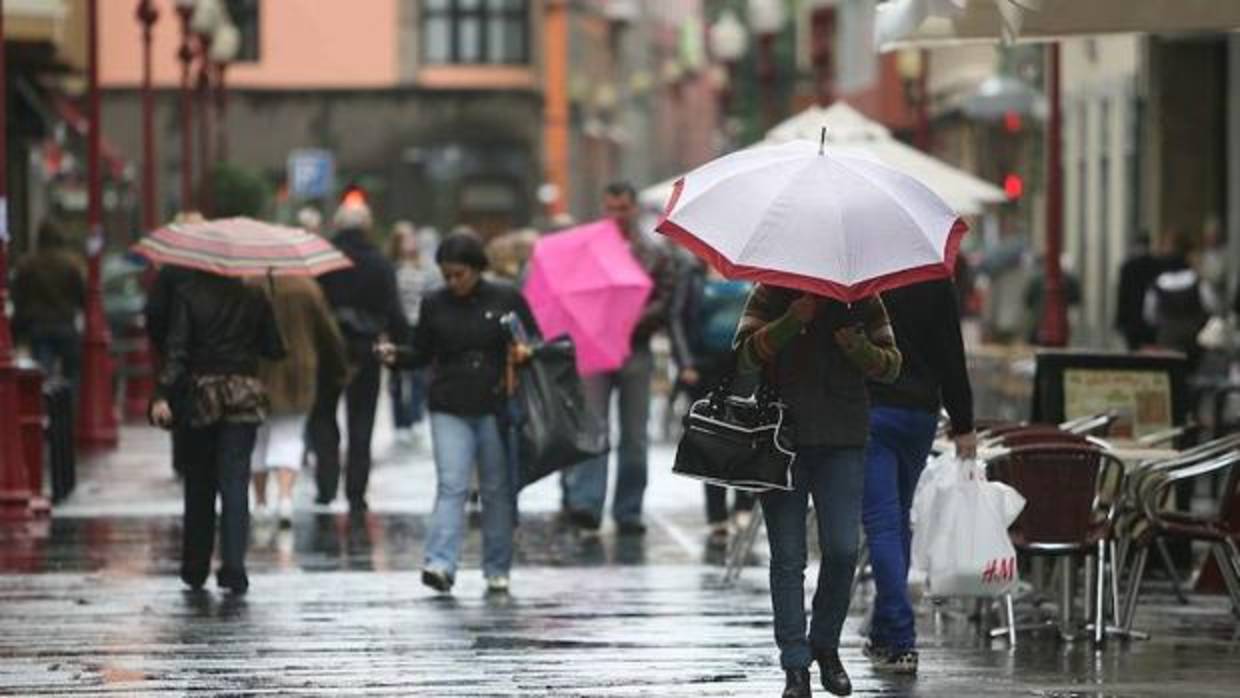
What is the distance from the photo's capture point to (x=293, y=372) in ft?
68.5

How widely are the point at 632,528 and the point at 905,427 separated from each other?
7.65m

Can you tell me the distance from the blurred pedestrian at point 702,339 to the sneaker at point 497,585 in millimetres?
3721

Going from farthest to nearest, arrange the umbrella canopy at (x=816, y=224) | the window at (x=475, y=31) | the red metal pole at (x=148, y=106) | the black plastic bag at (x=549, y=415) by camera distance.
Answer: the window at (x=475, y=31)
the red metal pole at (x=148, y=106)
the black plastic bag at (x=549, y=415)
the umbrella canopy at (x=816, y=224)

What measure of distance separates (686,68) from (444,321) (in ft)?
311

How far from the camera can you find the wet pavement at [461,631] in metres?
13.4

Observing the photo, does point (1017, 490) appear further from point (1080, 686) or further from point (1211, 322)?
point (1211, 322)

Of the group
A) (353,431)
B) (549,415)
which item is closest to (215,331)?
(549,415)

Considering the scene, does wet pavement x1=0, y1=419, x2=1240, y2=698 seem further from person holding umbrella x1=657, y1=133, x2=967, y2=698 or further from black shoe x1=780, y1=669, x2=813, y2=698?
person holding umbrella x1=657, y1=133, x2=967, y2=698

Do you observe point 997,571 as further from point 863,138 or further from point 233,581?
point 863,138

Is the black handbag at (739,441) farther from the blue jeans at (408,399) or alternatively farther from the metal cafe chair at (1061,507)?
the blue jeans at (408,399)

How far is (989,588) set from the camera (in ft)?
46.1

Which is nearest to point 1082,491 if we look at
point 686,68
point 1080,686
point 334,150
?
point 1080,686

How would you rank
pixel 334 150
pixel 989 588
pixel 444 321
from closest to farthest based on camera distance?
1. pixel 989 588
2. pixel 444 321
3. pixel 334 150

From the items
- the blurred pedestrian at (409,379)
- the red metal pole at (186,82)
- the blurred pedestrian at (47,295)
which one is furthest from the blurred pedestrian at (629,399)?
the red metal pole at (186,82)
